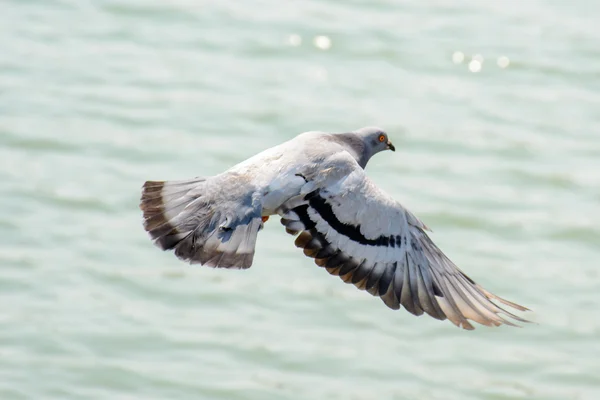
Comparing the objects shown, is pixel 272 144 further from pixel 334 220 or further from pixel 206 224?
pixel 206 224

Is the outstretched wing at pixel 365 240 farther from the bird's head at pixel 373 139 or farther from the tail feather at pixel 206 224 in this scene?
the bird's head at pixel 373 139

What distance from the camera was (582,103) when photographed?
1742 centimetres

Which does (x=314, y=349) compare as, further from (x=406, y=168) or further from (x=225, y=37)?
(x=225, y=37)

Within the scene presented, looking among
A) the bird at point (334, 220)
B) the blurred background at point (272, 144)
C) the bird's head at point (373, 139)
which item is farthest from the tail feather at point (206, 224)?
the blurred background at point (272, 144)

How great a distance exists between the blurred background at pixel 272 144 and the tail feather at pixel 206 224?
353 cm

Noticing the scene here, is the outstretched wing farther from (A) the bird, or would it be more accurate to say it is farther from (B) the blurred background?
(B) the blurred background

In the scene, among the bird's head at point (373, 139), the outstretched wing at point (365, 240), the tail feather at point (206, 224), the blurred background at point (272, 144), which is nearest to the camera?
the tail feather at point (206, 224)

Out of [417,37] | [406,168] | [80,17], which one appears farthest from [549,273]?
[80,17]

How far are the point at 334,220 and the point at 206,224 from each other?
0.82 m

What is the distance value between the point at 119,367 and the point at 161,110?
504 centimetres

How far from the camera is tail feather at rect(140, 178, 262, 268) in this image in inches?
326

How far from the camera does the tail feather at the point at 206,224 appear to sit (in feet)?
27.2

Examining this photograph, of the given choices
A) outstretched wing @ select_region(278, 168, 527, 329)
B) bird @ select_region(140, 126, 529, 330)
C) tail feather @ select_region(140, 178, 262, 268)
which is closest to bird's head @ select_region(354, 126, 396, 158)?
bird @ select_region(140, 126, 529, 330)

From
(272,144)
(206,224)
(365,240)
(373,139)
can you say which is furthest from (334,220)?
(272,144)
